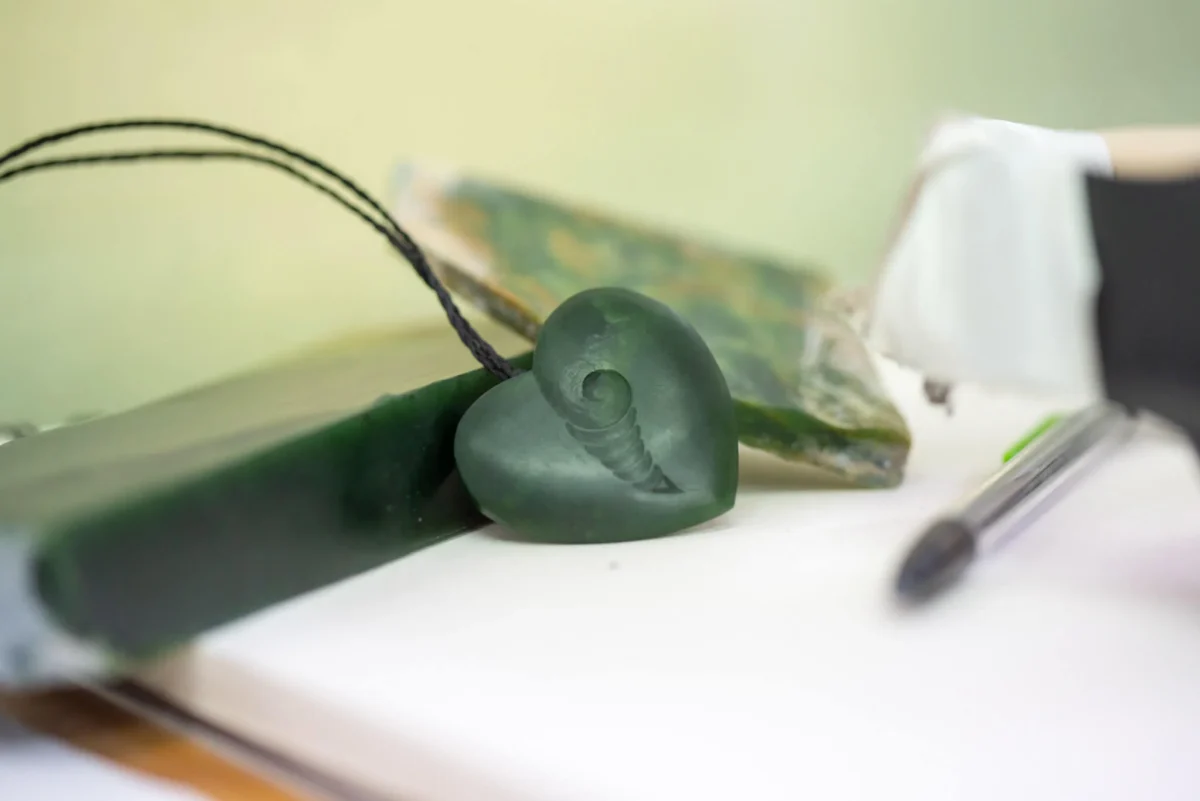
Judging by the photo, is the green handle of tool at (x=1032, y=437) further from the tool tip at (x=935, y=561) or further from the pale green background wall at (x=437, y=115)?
the pale green background wall at (x=437, y=115)

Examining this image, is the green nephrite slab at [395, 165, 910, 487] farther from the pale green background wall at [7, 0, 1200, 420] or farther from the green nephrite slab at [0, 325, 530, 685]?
the pale green background wall at [7, 0, 1200, 420]

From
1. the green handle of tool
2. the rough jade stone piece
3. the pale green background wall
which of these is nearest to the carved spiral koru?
the rough jade stone piece

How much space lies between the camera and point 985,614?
0.23 meters

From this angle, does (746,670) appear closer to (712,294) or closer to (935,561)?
(935,561)

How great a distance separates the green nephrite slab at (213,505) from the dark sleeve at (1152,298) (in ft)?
0.62

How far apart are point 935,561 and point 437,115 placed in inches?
16.3

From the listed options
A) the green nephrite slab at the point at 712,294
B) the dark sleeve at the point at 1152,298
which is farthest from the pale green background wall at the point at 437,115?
the dark sleeve at the point at 1152,298

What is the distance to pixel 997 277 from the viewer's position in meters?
0.22

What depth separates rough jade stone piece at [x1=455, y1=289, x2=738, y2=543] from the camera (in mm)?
282

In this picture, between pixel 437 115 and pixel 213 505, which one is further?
pixel 437 115

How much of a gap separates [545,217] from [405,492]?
Answer: 5.7 inches

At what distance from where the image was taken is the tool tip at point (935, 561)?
0.75 ft

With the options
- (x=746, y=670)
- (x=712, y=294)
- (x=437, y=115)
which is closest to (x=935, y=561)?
(x=746, y=670)

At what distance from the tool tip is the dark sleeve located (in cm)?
6
